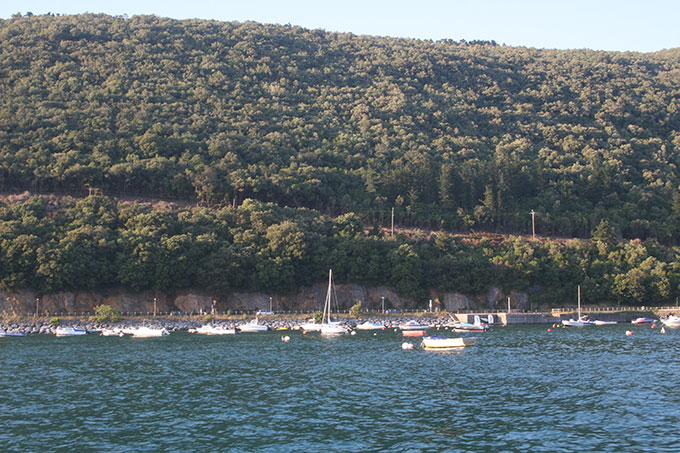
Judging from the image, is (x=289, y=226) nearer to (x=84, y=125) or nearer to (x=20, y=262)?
(x=20, y=262)

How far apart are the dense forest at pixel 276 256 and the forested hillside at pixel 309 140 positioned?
462 inches

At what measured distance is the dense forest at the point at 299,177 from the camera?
3925 inches

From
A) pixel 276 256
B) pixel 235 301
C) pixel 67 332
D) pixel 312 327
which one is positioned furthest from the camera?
pixel 235 301

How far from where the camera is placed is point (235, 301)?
101 meters

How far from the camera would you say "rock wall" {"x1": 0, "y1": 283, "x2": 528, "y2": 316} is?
93625 mm

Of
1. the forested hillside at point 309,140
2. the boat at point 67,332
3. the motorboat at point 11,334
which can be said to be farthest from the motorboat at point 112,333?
the forested hillside at point 309,140

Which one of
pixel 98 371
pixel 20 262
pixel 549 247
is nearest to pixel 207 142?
pixel 20 262

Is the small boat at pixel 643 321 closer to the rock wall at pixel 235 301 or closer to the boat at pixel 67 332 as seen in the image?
the rock wall at pixel 235 301

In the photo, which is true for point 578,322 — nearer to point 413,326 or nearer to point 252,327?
point 413,326

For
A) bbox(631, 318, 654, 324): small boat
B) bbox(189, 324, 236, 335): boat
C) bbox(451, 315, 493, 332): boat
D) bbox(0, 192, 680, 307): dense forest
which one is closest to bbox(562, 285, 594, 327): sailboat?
bbox(0, 192, 680, 307): dense forest

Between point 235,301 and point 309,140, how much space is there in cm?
5983

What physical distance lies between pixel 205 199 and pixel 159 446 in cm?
9602

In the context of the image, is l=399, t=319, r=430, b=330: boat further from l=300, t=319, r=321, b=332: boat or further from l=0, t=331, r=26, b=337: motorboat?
l=0, t=331, r=26, b=337: motorboat

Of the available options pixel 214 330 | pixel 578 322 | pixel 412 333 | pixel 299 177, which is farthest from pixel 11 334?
pixel 578 322
